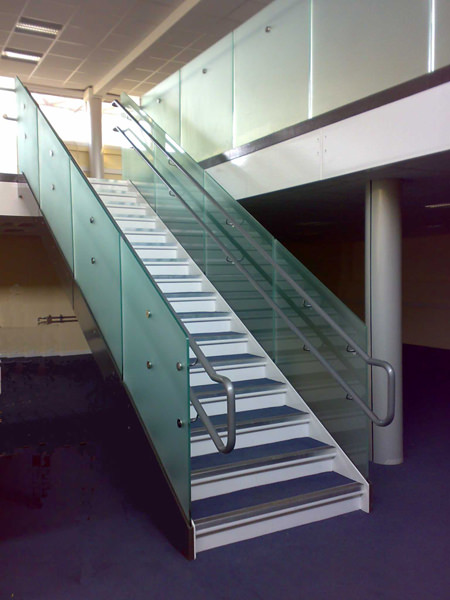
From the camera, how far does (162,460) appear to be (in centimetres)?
362

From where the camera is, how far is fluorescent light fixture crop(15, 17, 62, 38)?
930 cm

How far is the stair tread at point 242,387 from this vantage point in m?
4.32

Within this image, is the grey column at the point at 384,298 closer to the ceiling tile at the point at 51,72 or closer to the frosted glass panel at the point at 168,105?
the frosted glass panel at the point at 168,105

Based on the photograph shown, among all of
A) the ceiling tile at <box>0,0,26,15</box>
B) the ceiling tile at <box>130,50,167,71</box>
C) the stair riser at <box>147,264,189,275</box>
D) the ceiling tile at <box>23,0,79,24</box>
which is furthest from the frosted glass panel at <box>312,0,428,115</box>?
the ceiling tile at <box>130,50,167,71</box>

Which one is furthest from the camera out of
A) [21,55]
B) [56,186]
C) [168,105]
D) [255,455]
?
[21,55]

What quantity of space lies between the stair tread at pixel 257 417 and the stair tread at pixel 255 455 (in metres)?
0.16

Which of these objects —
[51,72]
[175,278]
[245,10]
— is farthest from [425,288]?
[51,72]

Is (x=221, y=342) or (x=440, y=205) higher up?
(x=440, y=205)

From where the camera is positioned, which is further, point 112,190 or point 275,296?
point 112,190

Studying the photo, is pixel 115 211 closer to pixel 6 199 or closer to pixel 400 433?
pixel 6 199

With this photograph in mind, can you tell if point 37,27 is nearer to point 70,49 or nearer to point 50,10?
point 50,10

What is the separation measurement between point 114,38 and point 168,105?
2.75 m

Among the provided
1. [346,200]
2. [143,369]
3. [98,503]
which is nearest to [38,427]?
[98,503]

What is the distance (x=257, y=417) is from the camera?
4281mm
